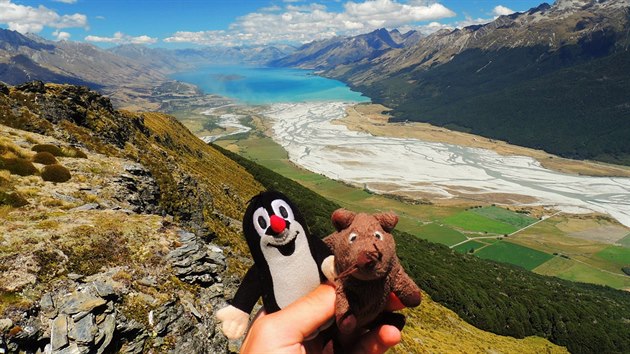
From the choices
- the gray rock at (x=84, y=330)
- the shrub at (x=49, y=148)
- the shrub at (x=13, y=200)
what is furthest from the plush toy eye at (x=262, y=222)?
the shrub at (x=49, y=148)

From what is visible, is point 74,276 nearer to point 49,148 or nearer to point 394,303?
point 394,303

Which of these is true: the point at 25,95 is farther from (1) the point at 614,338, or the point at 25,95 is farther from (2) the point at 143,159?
(1) the point at 614,338

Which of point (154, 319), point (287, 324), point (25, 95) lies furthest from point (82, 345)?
point (25, 95)

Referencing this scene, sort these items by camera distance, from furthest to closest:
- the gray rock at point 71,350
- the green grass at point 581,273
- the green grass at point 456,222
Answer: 1. the green grass at point 456,222
2. the green grass at point 581,273
3. the gray rock at point 71,350

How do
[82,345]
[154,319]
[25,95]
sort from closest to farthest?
1. [82,345]
2. [154,319]
3. [25,95]

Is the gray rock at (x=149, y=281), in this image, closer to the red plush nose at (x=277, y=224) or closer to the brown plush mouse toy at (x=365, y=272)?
the red plush nose at (x=277, y=224)

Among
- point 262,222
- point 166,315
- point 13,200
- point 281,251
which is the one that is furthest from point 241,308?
point 13,200

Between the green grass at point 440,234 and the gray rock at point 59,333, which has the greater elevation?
the gray rock at point 59,333
